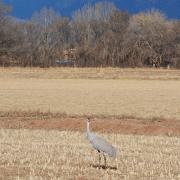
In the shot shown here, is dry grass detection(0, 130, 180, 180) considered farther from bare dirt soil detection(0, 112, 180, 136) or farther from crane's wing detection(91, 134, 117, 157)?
bare dirt soil detection(0, 112, 180, 136)

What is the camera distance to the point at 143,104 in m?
36.3

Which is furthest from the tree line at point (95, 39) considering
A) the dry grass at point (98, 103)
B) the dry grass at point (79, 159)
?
the dry grass at point (79, 159)

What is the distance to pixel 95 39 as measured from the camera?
407 ft

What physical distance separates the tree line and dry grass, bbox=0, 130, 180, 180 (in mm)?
79277

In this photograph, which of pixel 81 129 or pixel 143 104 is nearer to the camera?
pixel 81 129

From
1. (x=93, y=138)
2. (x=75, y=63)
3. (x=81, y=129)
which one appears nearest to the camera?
(x=93, y=138)

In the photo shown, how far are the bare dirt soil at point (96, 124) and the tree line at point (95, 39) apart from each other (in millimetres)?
67233

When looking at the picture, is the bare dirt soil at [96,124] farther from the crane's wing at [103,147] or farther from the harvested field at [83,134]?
the crane's wing at [103,147]

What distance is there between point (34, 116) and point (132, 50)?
77256 mm

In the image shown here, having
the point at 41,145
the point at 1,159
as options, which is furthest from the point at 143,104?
the point at 1,159

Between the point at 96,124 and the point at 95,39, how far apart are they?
9895 cm

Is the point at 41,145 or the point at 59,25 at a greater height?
A: the point at 59,25

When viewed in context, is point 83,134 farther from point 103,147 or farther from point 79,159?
point 103,147

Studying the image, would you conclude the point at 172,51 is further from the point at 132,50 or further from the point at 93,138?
the point at 93,138
